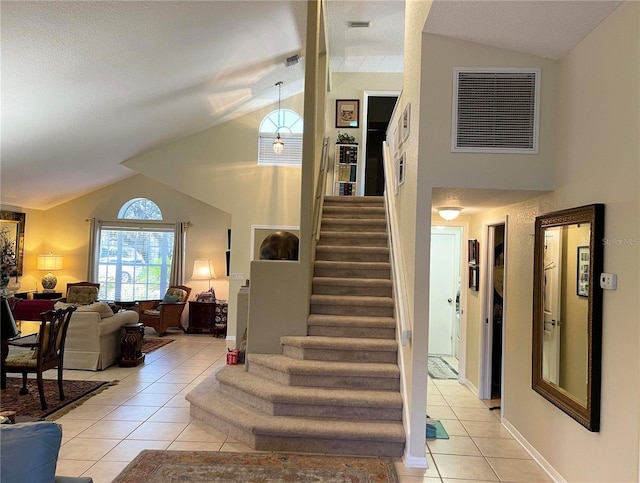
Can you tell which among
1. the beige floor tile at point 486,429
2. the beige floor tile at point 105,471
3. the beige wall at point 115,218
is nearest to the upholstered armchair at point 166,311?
the beige wall at point 115,218

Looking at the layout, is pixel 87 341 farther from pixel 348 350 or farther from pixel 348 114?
pixel 348 114

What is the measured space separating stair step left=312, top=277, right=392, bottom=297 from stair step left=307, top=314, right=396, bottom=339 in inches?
21.0

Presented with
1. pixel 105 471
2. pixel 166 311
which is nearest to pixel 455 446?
pixel 105 471

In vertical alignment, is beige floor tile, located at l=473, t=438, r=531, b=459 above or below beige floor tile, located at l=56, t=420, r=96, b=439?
above

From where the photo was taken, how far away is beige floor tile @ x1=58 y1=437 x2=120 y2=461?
3.17m

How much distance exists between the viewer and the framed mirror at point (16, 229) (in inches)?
317

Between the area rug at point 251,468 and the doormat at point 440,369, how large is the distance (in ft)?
8.91

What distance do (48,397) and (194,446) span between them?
6.97ft

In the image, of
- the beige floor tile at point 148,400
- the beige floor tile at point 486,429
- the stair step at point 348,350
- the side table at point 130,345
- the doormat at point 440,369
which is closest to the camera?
the beige floor tile at point 486,429

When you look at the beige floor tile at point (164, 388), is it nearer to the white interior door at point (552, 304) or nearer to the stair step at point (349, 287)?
the stair step at point (349, 287)

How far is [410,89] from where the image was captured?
12.4 ft

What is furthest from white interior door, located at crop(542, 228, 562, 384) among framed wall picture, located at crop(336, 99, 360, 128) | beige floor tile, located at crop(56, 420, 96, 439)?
framed wall picture, located at crop(336, 99, 360, 128)

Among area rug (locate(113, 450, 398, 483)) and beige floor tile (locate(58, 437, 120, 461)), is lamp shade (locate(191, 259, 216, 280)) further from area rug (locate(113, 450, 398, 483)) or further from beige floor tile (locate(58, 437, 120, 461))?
area rug (locate(113, 450, 398, 483))

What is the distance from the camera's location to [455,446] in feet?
11.5
